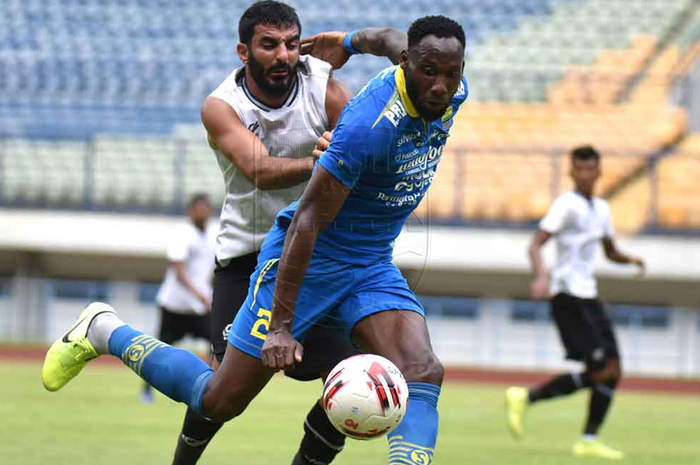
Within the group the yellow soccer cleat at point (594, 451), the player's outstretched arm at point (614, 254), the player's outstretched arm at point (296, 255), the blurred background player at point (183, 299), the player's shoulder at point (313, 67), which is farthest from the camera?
the blurred background player at point (183, 299)

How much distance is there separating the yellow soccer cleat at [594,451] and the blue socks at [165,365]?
4.19 m

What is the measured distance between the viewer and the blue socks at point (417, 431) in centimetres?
445

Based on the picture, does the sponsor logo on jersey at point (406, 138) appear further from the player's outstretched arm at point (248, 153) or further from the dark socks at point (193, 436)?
the dark socks at point (193, 436)

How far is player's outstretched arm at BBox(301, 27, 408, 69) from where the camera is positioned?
5.83m

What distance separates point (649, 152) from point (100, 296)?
1008 cm

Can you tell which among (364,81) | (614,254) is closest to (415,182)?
(614,254)

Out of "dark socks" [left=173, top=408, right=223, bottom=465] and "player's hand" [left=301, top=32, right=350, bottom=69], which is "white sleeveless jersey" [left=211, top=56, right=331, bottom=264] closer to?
"player's hand" [left=301, top=32, right=350, bottom=69]

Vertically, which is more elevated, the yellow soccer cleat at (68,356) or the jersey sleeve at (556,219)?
the jersey sleeve at (556,219)

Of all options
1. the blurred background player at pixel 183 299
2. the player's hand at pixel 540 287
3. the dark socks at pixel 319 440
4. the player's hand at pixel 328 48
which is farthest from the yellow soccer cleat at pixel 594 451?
the blurred background player at pixel 183 299

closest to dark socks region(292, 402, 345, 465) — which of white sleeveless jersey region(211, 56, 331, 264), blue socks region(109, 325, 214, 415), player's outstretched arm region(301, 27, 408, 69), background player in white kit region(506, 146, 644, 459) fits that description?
Result: blue socks region(109, 325, 214, 415)

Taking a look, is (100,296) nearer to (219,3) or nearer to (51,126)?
(51,126)

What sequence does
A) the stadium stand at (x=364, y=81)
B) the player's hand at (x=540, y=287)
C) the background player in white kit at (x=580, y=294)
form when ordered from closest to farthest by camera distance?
the player's hand at (x=540, y=287)
the background player in white kit at (x=580, y=294)
the stadium stand at (x=364, y=81)

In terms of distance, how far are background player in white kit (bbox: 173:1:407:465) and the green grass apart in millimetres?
1985

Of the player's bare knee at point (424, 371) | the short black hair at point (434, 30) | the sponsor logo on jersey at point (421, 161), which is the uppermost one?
the short black hair at point (434, 30)
